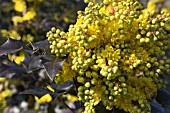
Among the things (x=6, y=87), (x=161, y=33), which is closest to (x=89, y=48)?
(x=161, y=33)

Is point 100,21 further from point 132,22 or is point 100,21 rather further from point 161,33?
point 161,33

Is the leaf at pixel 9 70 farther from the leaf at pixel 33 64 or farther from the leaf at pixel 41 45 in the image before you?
the leaf at pixel 41 45

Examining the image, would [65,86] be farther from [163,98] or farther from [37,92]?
[163,98]

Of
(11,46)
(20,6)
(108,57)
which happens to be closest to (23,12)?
(20,6)

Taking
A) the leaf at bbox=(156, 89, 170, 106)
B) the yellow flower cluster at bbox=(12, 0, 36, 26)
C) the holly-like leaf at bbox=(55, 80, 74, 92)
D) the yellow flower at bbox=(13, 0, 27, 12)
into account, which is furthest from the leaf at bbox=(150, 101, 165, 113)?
the yellow flower at bbox=(13, 0, 27, 12)

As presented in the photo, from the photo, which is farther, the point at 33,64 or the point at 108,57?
the point at 33,64

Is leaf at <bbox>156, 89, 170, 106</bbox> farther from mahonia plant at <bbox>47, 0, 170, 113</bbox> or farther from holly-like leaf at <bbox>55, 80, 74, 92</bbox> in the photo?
holly-like leaf at <bbox>55, 80, 74, 92</bbox>

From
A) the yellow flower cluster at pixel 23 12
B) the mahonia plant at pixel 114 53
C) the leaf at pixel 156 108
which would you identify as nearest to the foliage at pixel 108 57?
the mahonia plant at pixel 114 53
